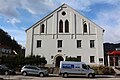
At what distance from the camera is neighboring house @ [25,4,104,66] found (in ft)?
140

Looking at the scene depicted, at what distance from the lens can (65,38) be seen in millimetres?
43531

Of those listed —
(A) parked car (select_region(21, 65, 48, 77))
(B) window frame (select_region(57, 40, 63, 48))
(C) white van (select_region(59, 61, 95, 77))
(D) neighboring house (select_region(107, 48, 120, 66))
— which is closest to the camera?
(C) white van (select_region(59, 61, 95, 77))

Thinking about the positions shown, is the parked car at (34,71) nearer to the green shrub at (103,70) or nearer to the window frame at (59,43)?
the green shrub at (103,70)

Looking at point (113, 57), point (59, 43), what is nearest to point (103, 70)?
point (113, 57)

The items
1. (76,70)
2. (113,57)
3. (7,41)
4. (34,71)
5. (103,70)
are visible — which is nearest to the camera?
(76,70)

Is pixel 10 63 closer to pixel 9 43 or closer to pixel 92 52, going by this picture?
pixel 92 52

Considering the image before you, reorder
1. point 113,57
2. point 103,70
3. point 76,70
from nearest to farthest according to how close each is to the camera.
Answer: point 76,70, point 103,70, point 113,57

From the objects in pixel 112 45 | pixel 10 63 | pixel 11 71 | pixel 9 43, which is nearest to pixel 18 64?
pixel 10 63

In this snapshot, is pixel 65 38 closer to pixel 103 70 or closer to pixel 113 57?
pixel 103 70

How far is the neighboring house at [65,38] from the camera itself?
140ft

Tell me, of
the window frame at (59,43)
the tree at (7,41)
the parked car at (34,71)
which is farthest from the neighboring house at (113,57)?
the tree at (7,41)

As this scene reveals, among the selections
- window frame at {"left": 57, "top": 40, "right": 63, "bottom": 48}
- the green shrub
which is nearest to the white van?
the green shrub

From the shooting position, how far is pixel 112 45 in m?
62.2

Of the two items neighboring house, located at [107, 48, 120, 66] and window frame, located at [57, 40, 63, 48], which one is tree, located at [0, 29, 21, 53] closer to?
window frame, located at [57, 40, 63, 48]
